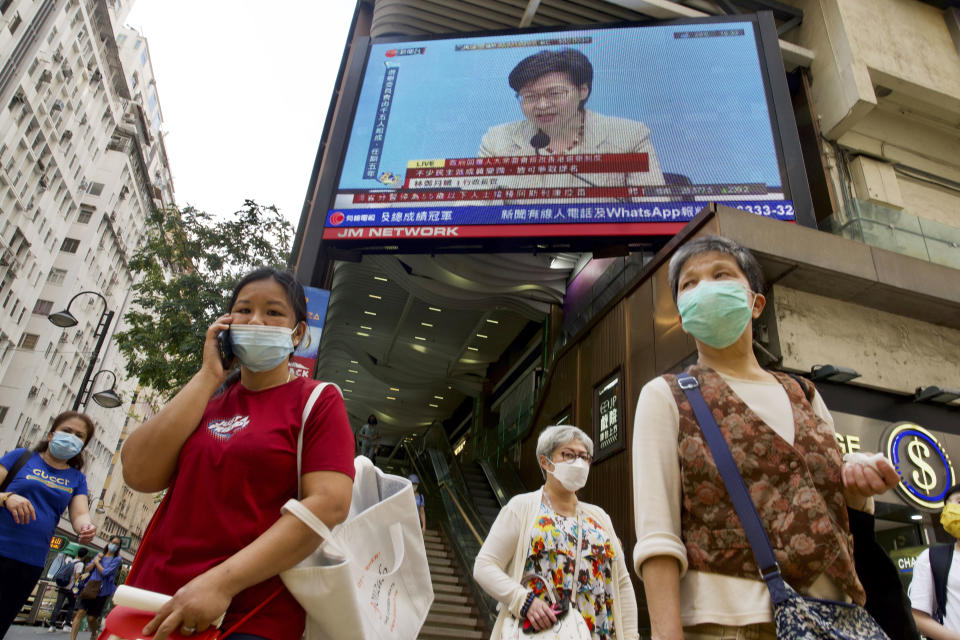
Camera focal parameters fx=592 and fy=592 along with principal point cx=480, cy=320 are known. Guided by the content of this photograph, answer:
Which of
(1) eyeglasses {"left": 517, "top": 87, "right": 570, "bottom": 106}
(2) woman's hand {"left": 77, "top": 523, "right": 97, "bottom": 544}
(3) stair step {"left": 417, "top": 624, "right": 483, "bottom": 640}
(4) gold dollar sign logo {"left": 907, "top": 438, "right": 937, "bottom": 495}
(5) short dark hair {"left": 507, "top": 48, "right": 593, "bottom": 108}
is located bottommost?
(3) stair step {"left": 417, "top": 624, "right": 483, "bottom": 640}

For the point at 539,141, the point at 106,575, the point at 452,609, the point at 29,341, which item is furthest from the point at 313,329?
the point at 29,341

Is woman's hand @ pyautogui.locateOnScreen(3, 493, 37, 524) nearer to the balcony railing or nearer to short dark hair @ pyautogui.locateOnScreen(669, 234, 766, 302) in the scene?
short dark hair @ pyautogui.locateOnScreen(669, 234, 766, 302)

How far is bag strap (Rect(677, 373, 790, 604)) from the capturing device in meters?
1.11

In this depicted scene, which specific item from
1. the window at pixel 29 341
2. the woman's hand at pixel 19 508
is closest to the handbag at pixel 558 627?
the woman's hand at pixel 19 508

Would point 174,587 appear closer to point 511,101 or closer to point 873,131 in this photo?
point 511,101

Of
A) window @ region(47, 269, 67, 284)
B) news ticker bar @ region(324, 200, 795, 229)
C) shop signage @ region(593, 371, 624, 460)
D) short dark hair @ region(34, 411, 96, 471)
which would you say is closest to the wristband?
short dark hair @ region(34, 411, 96, 471)

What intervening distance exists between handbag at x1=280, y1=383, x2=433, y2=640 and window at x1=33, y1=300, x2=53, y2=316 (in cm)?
4122

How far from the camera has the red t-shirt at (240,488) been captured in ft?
4.28

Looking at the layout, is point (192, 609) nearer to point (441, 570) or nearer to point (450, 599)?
point (450, 599)

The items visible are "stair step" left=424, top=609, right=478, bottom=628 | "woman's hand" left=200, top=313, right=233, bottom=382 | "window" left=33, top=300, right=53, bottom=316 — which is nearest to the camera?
"woman's hand" left=200, top=313, right=233, bottom=382

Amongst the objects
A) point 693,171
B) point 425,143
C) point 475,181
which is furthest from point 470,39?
point 693,171

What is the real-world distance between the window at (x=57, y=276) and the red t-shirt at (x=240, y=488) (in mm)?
42497

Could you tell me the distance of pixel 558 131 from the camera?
9.69 m

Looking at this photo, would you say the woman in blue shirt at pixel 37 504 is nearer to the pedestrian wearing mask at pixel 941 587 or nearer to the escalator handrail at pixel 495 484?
the pedestrian wearing mask at pixel 941 587
